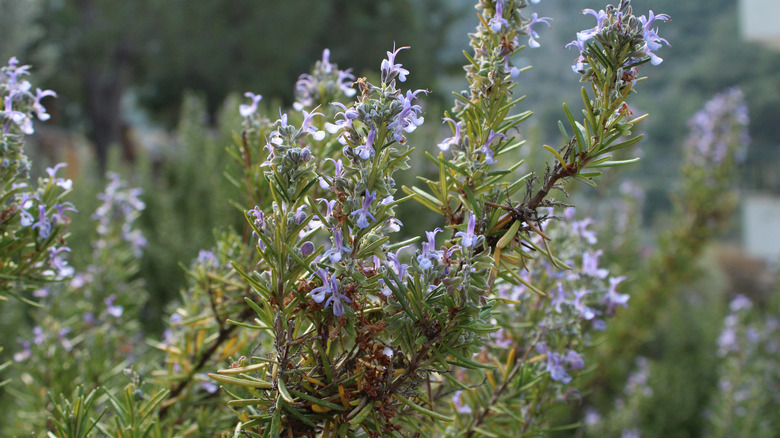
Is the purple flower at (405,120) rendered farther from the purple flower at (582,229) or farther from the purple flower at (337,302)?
the purple flower at (582,229)

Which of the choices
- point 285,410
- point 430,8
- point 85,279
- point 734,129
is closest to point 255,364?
point 285,410

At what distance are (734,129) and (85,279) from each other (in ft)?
9.50

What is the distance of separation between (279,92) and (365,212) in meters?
10.0

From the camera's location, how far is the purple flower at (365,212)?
1.57 ft

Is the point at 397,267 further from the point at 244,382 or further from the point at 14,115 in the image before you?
the point at 14,115

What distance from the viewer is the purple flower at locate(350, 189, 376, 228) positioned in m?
0.48

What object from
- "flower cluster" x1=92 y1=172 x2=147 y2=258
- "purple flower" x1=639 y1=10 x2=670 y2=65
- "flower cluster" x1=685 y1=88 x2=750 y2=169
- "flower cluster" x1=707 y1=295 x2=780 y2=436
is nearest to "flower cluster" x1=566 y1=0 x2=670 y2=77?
"purple flower" x1=639 y1=10 x2=670 y2=65

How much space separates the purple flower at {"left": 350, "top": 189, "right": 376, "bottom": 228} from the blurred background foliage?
1.95 m

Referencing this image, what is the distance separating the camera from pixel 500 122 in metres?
0.60

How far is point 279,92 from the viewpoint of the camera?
33.0ft

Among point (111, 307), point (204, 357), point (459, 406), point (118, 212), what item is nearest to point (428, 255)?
point (459, 406)

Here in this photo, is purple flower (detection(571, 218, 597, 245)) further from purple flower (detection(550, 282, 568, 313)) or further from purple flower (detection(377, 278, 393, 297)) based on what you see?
purple flower (detection(377, 278, 393, 297))

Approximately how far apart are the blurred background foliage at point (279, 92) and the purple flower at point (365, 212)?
1945 mm

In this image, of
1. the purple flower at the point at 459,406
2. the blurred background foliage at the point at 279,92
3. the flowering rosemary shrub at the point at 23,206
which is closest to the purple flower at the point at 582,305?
the purple flower at the point at 459,406
